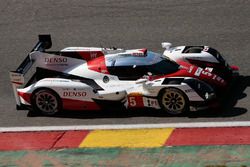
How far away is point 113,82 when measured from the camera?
1323 centimetres

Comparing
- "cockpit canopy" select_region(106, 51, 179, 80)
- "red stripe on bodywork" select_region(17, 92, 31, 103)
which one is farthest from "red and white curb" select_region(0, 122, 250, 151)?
"cockpit canopy" select_region(106, 51, 179, 80)

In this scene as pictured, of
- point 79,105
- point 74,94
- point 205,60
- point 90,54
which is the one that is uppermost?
point 90,54

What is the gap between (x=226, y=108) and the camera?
13.1 meters

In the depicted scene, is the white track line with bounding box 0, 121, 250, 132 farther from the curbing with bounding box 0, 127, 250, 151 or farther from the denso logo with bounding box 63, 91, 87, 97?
the denso logo with bounding box 63, 91, 87, 97

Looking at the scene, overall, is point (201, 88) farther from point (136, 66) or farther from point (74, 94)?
point (74, 94)

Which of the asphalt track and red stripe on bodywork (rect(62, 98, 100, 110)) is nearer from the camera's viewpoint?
red stripe on bodywork (rect(62, 98, 100, 110))

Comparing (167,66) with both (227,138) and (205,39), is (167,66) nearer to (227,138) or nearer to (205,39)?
(227,138)

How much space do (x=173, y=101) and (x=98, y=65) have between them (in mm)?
1945

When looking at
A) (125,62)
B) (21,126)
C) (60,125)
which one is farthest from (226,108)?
(21,126)

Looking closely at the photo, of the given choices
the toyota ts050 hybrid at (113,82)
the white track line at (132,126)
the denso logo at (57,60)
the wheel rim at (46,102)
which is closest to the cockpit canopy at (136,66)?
the toyota ts050 hybrid at (113,82)

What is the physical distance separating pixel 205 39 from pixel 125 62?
4.61 metres

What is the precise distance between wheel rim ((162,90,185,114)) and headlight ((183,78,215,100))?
12.6 inches

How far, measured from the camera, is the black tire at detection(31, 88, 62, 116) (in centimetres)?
1320

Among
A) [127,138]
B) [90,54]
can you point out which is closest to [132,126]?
[127,138]
